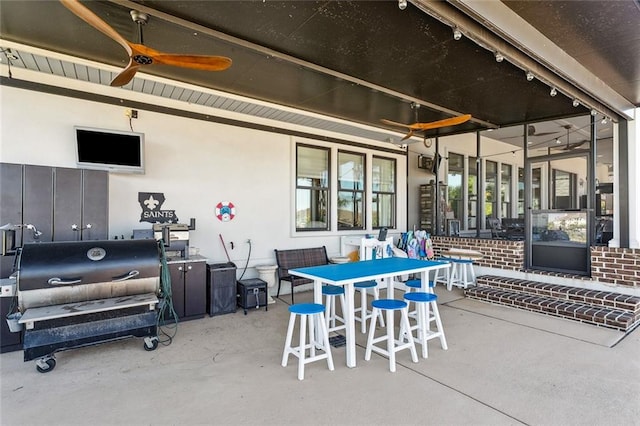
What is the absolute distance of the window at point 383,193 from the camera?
776cm

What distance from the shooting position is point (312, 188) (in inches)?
264

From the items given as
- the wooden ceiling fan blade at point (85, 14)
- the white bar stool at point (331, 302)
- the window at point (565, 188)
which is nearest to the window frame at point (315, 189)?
the white bar stool at point (331, 302)

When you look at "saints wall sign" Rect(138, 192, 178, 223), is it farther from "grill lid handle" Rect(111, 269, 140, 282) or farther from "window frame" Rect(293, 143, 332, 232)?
"window frame" Rect(293, 143, 332, 232)

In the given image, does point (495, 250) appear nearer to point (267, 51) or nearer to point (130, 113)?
point (267, 51)

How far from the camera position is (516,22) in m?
3.37

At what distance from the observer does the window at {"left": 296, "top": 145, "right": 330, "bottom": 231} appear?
21.5 feet

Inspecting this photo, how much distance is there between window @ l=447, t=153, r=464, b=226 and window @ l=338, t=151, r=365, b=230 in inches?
111

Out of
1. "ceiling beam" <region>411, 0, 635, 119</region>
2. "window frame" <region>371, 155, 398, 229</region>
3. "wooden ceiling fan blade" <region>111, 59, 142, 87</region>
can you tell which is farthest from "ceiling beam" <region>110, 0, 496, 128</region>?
"window frame" <region>371, 155, 398, 229</region>

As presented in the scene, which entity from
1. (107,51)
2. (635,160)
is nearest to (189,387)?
(107,51)

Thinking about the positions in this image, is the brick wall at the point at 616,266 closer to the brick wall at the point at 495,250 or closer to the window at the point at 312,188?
the brick wall at the point at 495,250

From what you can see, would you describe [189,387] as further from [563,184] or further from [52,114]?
[563,184]

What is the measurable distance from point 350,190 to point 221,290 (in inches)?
139

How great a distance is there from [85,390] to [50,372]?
63 centimetres

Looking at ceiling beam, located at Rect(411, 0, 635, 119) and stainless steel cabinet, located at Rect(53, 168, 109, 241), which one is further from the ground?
ceiling beam, located at Rect(411, 0, 635, 119)
